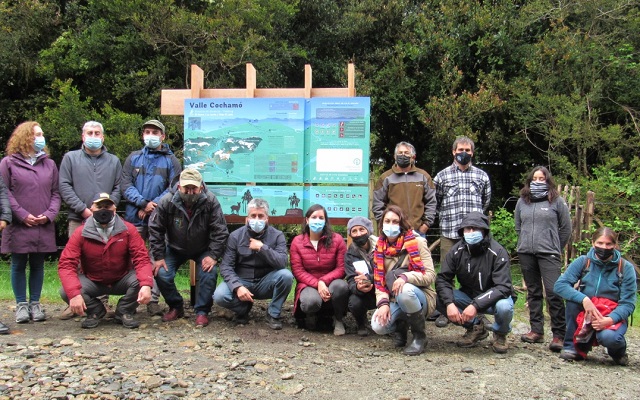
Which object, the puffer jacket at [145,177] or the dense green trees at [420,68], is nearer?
the puffer jacket at [145,177]

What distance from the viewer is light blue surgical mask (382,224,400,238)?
5035 millimetres

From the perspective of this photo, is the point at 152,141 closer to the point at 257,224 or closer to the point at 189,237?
the point at 189,237

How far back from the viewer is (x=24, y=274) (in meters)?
5.57

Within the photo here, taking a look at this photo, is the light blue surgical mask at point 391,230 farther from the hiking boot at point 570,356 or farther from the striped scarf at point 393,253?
the hiking boot at point 570,356

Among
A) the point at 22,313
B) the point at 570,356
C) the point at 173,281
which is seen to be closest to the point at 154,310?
the point at 173,281

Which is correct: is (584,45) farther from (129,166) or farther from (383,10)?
(129,166)

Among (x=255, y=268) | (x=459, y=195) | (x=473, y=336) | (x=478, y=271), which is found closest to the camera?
(x=478, y=271)

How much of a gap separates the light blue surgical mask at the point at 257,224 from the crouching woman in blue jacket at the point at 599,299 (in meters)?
2.88

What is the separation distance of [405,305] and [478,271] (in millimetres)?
824

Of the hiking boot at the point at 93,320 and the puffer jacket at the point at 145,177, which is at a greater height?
the puffer jacket at the point at 145,177

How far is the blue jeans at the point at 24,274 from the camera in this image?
216 inches

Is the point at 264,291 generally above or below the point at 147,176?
below

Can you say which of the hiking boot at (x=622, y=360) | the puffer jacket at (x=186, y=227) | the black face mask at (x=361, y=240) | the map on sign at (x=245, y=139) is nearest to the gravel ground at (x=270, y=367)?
the hiking boot at (x=622, y=360)

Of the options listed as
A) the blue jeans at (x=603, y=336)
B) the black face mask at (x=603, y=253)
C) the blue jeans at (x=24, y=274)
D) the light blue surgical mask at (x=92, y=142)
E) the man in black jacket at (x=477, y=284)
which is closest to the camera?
the blue jeans at (x=603, y=336)
